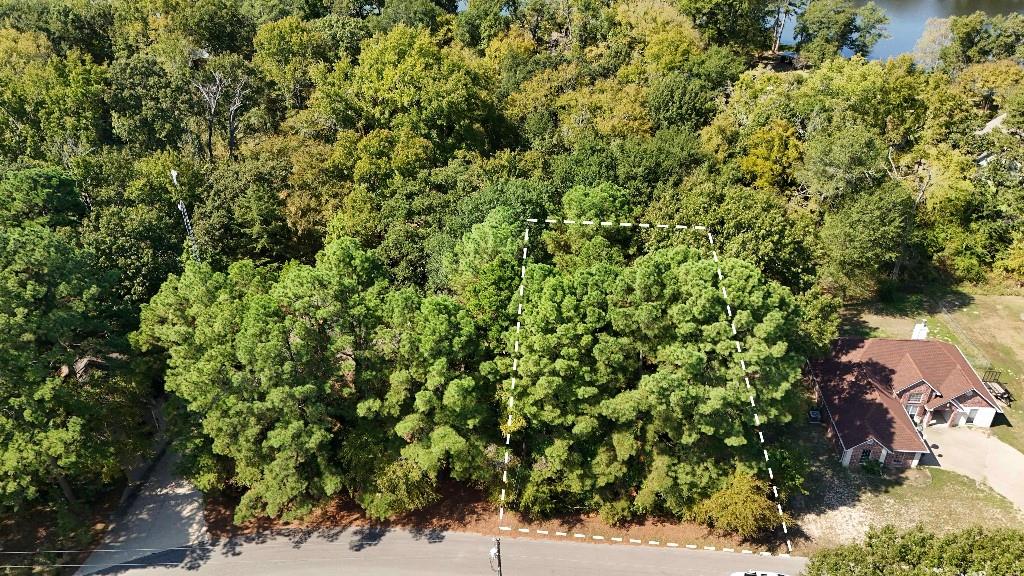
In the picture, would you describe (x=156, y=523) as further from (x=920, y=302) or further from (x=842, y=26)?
(x=842, y=26)

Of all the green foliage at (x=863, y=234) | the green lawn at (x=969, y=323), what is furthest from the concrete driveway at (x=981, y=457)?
the green foliage at (x=863, y=234)

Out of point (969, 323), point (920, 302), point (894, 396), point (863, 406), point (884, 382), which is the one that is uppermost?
point (920, 302)

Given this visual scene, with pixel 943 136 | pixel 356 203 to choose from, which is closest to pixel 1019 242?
pixel 943 136

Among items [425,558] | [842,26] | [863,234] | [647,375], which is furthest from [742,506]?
[842,26]

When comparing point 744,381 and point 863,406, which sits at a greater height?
point 744,381

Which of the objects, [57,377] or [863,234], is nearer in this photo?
[57,377]

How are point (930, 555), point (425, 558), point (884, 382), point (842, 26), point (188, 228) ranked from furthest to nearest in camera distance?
point (842, 26) < point (188, 228) < point (884, 382) < point (425, 558) < point (930, 555)

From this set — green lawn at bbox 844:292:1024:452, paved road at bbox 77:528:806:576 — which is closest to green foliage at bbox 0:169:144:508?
paved road at bbox 77:528:806:576
